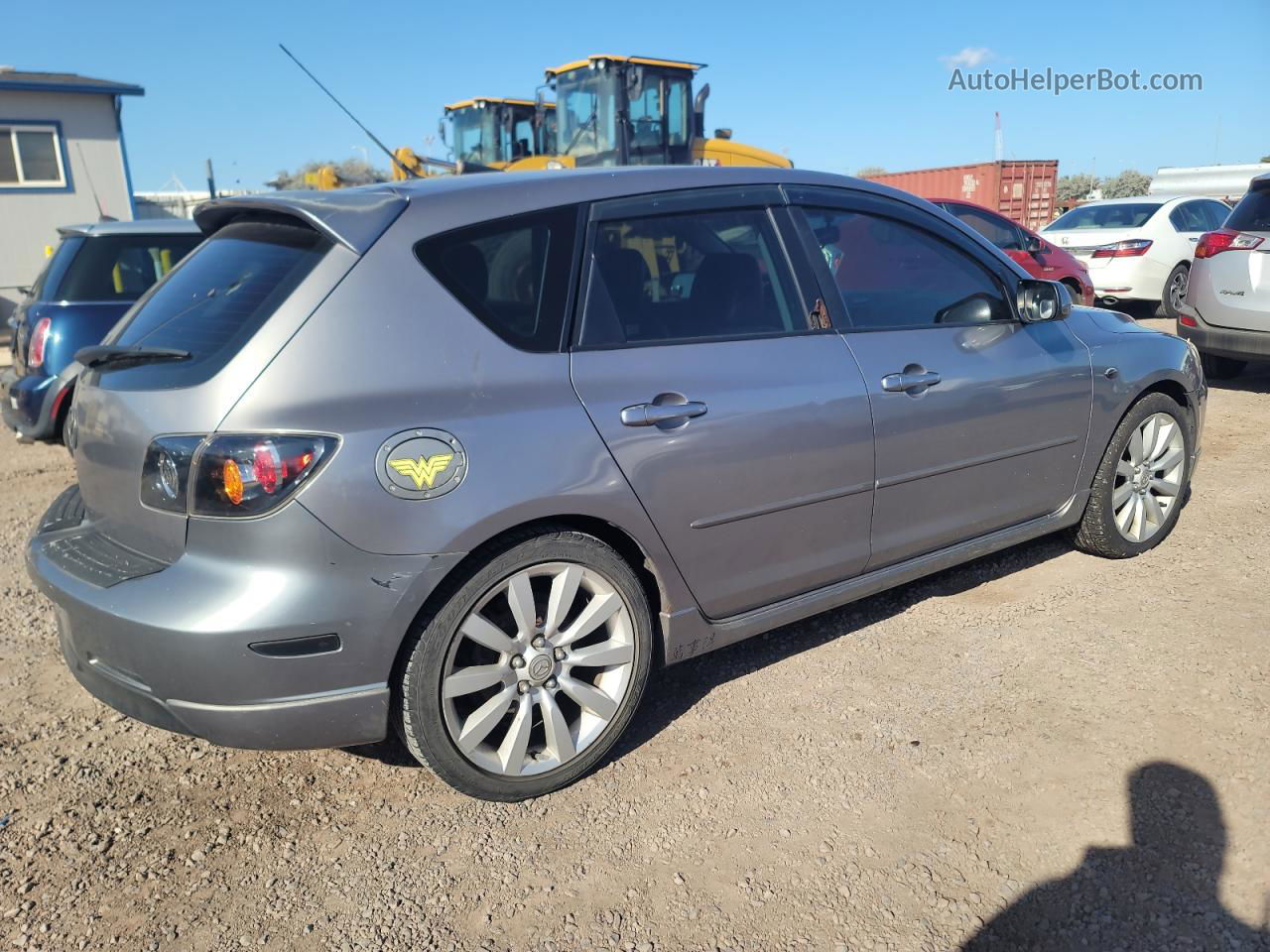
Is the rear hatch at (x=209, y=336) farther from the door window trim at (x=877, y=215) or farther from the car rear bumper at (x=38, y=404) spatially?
the car rear bumper at (x=38, y=404)

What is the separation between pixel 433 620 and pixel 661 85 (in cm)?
1155

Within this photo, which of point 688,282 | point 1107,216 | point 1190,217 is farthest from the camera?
point 1107,216

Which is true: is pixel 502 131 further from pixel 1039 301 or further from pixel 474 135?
pixel 1039 301

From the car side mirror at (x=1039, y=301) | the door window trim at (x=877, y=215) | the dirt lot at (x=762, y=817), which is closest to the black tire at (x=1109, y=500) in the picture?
the dirt lot at (x=762, y=817)

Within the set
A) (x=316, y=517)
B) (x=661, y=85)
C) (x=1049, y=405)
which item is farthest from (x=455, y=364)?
(x=661, y=85)

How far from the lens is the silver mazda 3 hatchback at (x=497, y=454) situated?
7.88 feet

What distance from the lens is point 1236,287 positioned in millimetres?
7465

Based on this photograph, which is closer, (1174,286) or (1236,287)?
(1236,287)

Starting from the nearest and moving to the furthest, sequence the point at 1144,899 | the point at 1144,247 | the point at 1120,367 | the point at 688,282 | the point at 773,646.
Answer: the point at 1144,899 < the point at 688,282 < the point at 773,646 < the point at 1120,367 < the point at 1144,247

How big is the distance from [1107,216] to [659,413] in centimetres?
1229

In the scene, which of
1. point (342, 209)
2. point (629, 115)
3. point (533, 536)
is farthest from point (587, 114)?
point (533, 536)

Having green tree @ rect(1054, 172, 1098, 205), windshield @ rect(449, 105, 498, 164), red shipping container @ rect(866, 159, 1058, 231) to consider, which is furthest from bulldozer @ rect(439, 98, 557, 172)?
green tree @ rect(1054, 172, 1098, 205)

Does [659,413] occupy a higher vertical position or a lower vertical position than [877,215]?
lower

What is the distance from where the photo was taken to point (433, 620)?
2557 millimetres
